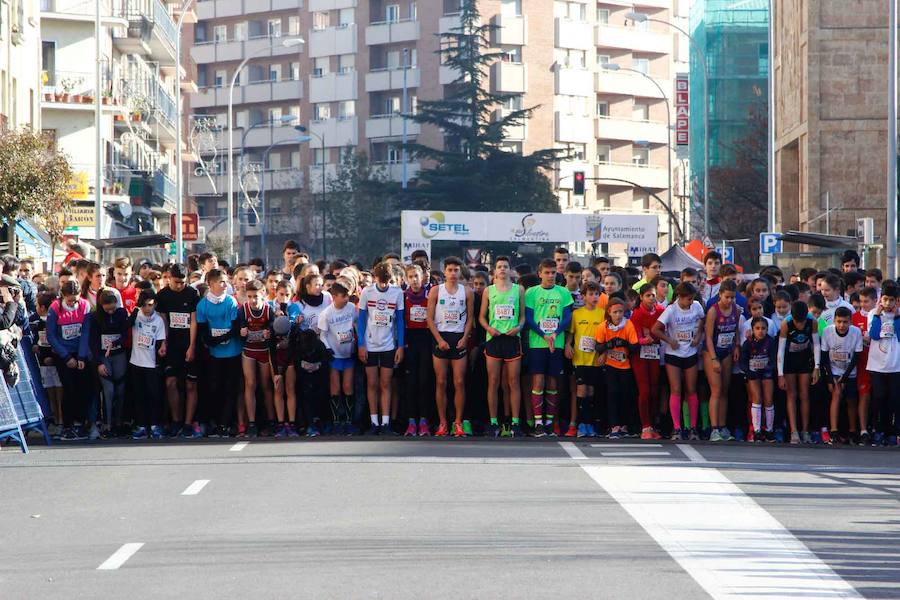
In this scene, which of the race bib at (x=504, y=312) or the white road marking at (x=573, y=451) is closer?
the white road marking at (x=573, y=451)

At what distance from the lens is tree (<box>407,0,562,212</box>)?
258 feet

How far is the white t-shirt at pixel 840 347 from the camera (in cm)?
1798

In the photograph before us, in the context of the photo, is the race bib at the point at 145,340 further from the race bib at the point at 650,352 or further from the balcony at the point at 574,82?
the balcony at the point at 574,82

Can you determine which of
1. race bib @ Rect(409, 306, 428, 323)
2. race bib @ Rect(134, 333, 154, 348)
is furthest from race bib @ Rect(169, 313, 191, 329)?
race bib @ Rect(409, 306, 428, 323)

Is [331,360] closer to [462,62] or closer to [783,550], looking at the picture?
[783,550]

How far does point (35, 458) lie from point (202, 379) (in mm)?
2675

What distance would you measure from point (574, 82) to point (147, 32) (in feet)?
162

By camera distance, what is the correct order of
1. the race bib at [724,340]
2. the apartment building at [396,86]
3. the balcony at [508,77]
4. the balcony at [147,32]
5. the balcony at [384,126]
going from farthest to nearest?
the balcony at [384,126] → the apartment building at [396,86] → the balcony at [508,77] → the balcony at [147,32] → the race bib at [724,340]

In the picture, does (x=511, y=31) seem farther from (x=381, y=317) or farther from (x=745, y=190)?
(x=381, y=317)

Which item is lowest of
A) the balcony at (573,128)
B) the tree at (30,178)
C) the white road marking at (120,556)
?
the white road marking at (120,556)

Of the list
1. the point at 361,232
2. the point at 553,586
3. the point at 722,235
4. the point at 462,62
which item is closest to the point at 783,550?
the point at 553,586

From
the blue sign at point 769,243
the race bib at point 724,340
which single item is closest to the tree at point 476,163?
the blue sign at point 769,243

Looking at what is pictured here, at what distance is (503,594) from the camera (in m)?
8.60

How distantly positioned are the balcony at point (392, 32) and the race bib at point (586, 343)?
303 ft
